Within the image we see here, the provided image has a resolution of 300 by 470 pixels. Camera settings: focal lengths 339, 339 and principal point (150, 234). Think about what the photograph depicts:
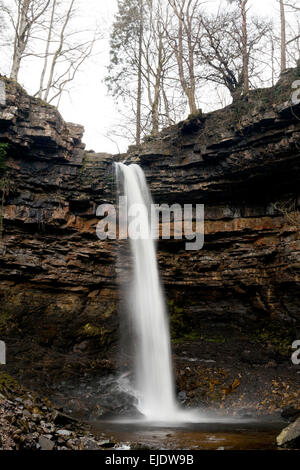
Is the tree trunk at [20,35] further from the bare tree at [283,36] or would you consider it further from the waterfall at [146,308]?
the bare tree at [283,36]

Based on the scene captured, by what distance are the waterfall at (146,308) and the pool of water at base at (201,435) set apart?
8.54 feet

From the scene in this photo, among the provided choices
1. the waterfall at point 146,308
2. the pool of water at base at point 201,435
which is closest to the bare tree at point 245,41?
the waterfall at point 146,308

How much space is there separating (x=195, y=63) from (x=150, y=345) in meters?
12.3

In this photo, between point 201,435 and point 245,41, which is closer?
point 201,435

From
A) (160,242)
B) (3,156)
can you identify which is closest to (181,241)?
(160,242)

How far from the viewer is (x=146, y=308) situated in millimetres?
12672

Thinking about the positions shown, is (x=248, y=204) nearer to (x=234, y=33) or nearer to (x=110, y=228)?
(x=110, y=228)

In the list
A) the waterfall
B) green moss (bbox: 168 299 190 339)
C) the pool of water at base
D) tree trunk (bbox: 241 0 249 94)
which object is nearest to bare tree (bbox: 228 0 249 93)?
tree trunk (bbox: 241 0 249 94)

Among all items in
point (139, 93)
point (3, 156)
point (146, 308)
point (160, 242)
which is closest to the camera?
point (3, 156)

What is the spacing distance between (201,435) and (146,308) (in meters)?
6.38

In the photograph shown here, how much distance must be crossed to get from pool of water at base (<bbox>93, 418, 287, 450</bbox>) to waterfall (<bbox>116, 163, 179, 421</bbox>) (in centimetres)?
260

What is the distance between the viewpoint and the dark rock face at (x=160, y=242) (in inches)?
464

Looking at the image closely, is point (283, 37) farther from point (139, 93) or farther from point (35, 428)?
point (35, 428)

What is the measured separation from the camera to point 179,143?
13.1 m
